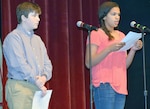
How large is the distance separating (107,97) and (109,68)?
220 millimetres

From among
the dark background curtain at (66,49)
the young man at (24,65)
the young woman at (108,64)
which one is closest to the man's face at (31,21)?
the young man at (24,65)

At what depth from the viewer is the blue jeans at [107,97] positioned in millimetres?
2605

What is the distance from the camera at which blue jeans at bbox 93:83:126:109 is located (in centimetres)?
261

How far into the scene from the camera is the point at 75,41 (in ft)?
12.7

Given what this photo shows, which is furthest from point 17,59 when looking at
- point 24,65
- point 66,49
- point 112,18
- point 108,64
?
point 66,49

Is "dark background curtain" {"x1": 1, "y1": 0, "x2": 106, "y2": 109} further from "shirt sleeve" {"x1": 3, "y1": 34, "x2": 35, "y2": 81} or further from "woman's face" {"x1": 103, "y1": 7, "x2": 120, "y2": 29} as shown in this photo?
"shirt sleeve" {"x1": 3, "y1": 34, "x2": 35, "y2": 81}

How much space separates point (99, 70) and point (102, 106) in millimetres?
260

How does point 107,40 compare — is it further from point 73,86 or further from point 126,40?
point 73,86

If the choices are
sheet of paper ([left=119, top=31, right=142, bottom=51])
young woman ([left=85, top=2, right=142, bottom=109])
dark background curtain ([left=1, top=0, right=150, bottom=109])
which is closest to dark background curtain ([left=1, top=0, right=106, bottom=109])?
dark background curtain ([left=1, top=0, right=150, bottom=109])

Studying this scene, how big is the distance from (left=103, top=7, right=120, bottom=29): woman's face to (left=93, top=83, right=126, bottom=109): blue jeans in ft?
Answer: 1.53

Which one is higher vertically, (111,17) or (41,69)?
(111,17)

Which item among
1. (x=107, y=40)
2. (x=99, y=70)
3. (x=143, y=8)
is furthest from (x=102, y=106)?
(x=143, y=8)

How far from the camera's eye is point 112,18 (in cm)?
280

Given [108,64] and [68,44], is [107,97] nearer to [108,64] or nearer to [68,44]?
[108,64]
